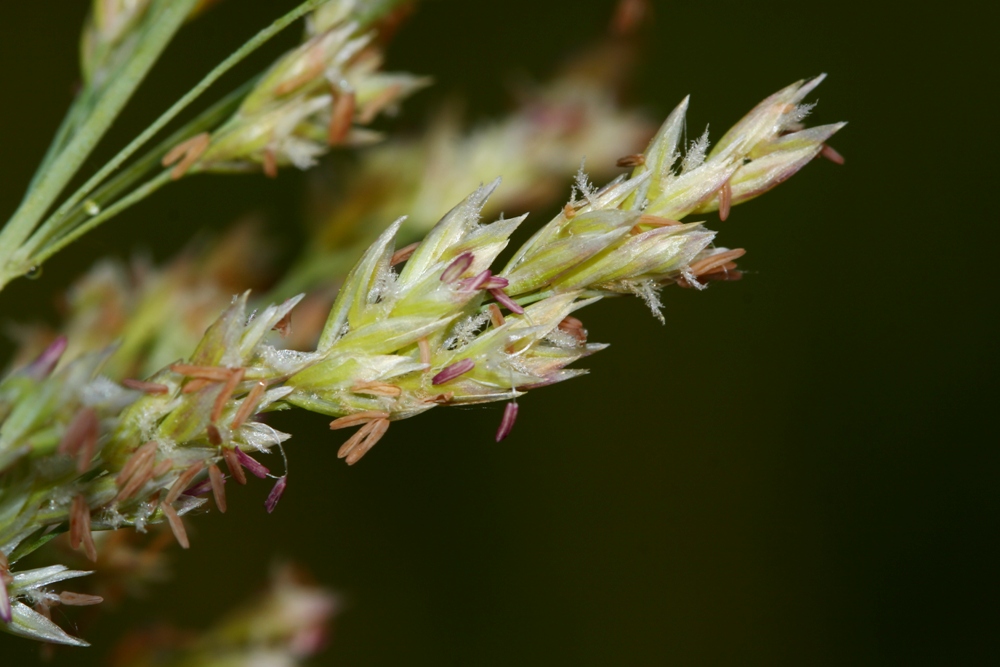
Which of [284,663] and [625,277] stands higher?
Result: [625,277]

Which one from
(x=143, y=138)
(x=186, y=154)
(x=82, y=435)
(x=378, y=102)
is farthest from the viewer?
(x=378, y=102)

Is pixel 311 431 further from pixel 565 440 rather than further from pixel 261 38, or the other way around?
pixel 261 38

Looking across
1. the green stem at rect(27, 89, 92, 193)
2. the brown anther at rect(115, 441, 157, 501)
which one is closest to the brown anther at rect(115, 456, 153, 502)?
the brown anther at rect(115, 441, 157, 501)

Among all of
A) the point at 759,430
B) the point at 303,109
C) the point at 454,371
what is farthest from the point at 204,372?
the point at 759,430

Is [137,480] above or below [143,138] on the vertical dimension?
below

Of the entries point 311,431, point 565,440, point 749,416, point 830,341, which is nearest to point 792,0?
point 830,341

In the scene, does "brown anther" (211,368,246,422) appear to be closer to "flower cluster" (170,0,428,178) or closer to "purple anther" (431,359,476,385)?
"purple anther" (431,359,476,385)

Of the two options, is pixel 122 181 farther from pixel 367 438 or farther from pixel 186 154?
pixel 367 438
